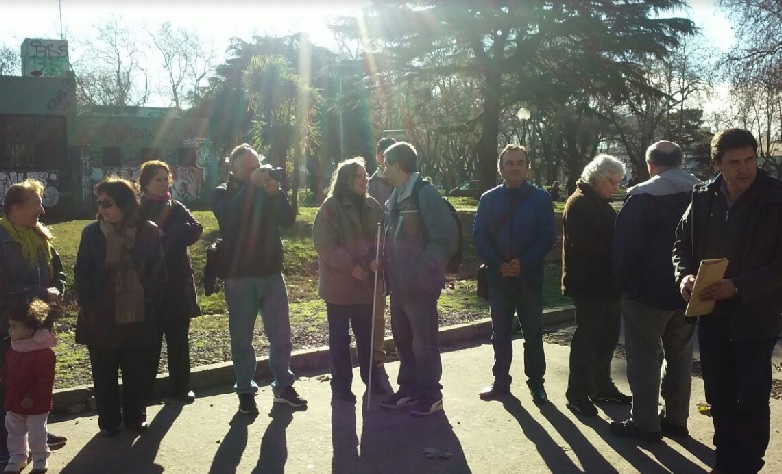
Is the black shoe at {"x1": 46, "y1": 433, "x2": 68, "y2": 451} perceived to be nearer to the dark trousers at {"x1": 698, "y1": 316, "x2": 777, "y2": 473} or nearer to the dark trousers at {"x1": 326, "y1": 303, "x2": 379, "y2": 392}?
the dark trousers at {"x1": 326, "y1": 303, "x2": 379, "y2": 392}

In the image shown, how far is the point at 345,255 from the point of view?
582 centimetres

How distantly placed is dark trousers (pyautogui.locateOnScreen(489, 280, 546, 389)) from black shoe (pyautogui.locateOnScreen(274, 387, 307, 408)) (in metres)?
1.68

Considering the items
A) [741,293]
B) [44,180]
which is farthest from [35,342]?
[44,180]

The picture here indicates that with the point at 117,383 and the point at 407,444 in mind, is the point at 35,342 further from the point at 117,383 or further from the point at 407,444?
the point at 407,444

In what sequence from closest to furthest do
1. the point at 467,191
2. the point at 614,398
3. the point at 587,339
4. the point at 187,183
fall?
the point at 587,339 → the point at 614,398 → the point at 187,183 → the point at 467,191

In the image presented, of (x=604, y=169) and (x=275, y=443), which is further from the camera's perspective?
(x=604, y=169)

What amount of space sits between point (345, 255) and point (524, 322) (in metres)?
1.57

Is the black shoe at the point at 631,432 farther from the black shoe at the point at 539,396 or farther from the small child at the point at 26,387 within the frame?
the small child at the point at 26,387

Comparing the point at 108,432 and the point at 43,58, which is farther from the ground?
the point at 43,58

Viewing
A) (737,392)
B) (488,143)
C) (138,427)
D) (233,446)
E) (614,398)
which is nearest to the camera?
(737,392)

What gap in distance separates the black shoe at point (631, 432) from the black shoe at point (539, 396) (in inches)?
30.6

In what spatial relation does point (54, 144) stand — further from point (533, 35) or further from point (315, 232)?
point (315, 232)

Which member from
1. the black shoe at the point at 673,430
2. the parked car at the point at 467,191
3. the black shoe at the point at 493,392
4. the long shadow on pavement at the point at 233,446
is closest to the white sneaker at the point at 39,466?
the long shadow on pavement at the point at 233,446

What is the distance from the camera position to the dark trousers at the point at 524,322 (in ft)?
19.6
